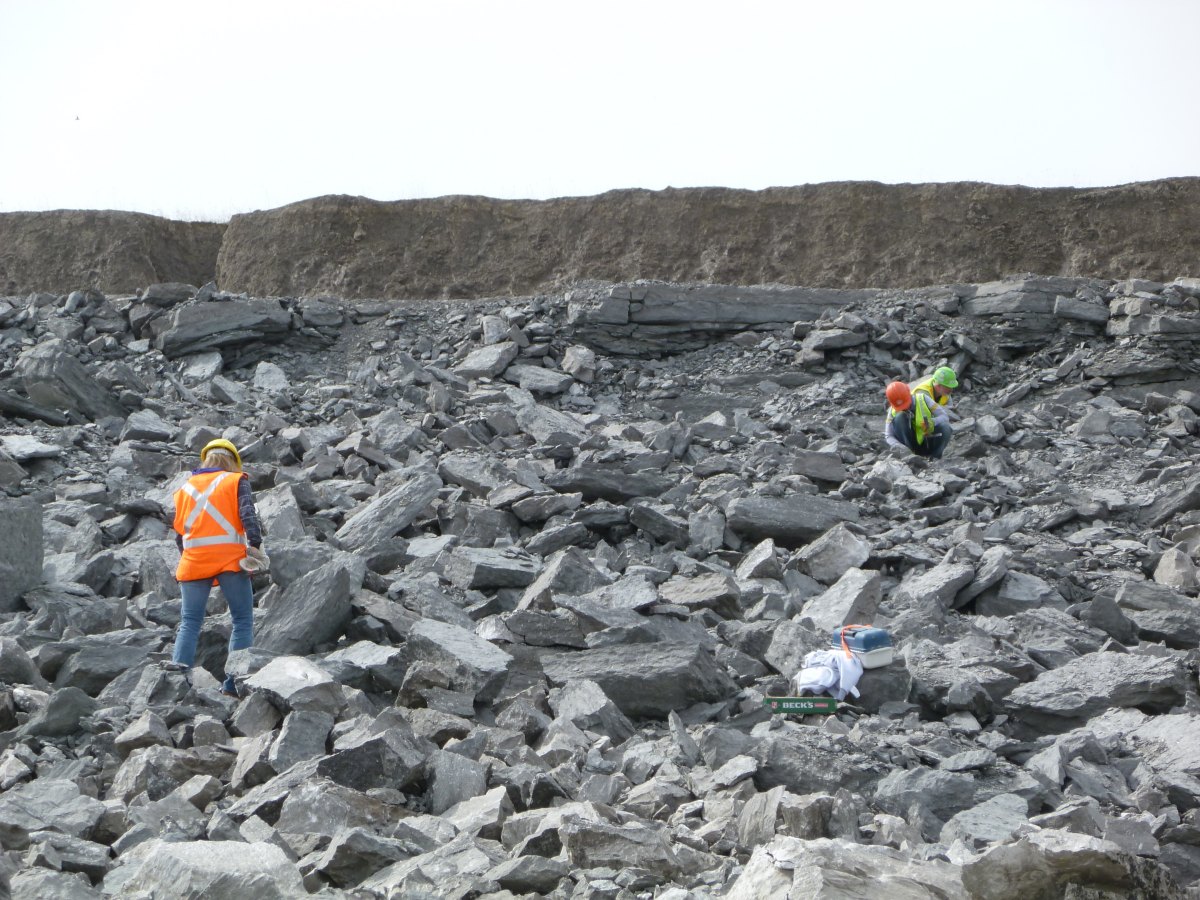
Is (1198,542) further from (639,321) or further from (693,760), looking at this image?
(639,321)

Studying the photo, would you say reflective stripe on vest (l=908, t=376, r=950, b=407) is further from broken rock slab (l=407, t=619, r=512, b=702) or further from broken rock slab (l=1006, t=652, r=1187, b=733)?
broken rock slab (l=407, t=619, r=512, b=702)

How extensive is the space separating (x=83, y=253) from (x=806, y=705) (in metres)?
17.3

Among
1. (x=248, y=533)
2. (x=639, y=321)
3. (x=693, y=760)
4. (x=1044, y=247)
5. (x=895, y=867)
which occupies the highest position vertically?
(x=1044, y=247)

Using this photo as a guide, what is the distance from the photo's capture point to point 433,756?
4.82 metres

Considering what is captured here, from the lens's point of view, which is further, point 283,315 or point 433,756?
point 283,315

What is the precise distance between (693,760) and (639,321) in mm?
10379

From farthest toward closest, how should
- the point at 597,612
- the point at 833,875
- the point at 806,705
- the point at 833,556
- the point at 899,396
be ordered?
the point at 899,396
the point at 833,556
the point at 597,612
the point at 806,705
the point at 833,875

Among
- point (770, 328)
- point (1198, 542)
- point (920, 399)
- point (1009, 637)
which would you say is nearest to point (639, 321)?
point (770, 328)

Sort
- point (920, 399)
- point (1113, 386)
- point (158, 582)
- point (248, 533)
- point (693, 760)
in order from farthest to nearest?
point (1113, 386) < point (920, 399) < point (158, 582) < point (248, 533) < point (693, 760)

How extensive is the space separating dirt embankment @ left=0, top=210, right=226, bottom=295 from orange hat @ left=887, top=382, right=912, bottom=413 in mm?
12847

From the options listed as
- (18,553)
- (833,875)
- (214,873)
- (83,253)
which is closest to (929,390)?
(18,553)

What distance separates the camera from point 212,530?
6215 millimetres

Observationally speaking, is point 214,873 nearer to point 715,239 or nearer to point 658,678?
point 658,678

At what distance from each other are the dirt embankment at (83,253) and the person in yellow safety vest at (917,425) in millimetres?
12843
